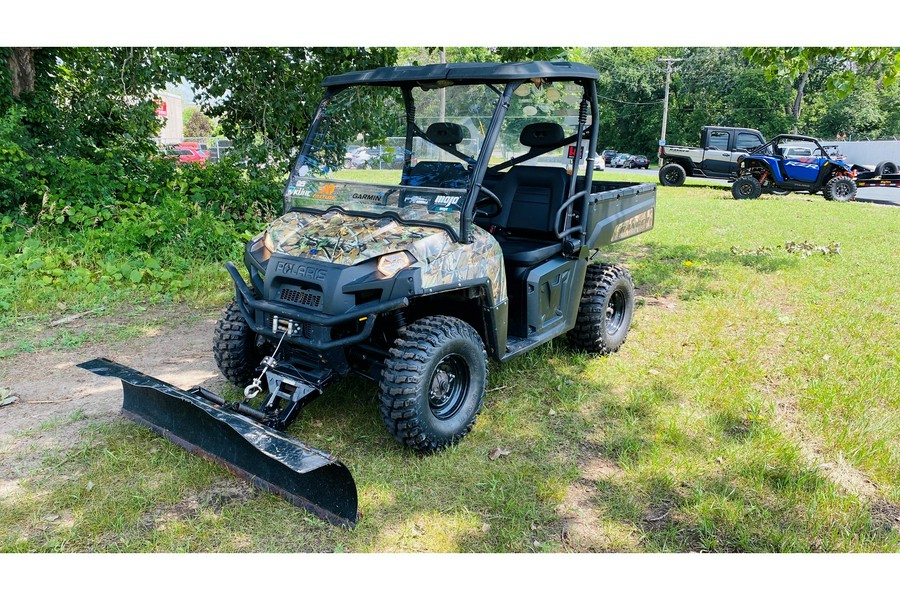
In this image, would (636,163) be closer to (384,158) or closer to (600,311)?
(600,311)

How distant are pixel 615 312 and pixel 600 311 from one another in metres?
0.62

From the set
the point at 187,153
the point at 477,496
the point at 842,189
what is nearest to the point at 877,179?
the point at 842,189

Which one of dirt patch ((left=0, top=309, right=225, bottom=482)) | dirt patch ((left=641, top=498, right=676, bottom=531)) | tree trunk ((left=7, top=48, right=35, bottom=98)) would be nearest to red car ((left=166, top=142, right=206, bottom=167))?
tree trunk ((left=7, top=48, right=35, bottom=98))

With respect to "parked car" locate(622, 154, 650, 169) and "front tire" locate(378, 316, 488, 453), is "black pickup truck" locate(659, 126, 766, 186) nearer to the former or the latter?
"front tire" locate(378, 316, 488, 453)

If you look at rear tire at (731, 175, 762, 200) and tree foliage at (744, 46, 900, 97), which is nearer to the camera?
tree foliage at (744, 46, 900, 97)

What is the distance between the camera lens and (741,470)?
12.1 feet

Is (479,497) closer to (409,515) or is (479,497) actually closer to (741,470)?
(409,515)

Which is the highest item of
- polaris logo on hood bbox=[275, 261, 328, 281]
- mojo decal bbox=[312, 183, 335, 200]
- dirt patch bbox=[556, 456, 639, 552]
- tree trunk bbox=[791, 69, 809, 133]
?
tree trunk bbox=[791, 69, 809, 133]

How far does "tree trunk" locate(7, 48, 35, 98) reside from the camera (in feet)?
26.4

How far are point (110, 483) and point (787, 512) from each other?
3.35 meters

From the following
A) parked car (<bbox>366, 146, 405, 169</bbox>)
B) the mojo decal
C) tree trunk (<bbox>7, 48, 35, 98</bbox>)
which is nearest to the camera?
the mojo decal

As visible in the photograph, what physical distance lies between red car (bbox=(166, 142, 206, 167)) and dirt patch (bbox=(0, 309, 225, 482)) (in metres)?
3.72

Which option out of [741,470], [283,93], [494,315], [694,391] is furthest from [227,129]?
[741,470]

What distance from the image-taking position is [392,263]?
363 cm
